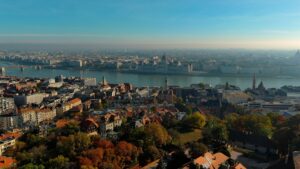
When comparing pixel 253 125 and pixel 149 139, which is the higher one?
pixel 149 139

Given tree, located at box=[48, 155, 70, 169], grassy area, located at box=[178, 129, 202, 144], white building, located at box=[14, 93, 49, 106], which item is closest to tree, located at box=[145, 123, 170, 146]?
grassy area, located at box=[178, 129, 202, 144]

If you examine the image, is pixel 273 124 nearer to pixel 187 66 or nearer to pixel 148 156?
pixel 148 156

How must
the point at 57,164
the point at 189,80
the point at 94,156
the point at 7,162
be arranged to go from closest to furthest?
the point at 57,164, the point at 94,156, the point at 7,162, the point at 189,80

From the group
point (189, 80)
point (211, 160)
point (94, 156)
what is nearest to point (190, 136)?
point (211, 160)

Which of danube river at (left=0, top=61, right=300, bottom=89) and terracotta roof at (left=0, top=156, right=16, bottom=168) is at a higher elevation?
terracotta roof at (left=0, top=156, right=16, bottom=168)

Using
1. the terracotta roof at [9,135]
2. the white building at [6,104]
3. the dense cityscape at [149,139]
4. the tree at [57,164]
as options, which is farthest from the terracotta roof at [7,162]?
the white building at [6,104]

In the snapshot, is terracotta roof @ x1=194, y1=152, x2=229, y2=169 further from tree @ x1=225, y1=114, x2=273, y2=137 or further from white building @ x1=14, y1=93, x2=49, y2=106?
white building @ x1=14, y1=93, x2=49, y2=106

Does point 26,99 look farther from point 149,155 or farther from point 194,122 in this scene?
point 149,155

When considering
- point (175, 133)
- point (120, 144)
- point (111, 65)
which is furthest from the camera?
point (111, 65)

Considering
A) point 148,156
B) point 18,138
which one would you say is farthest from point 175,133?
point 18,138
